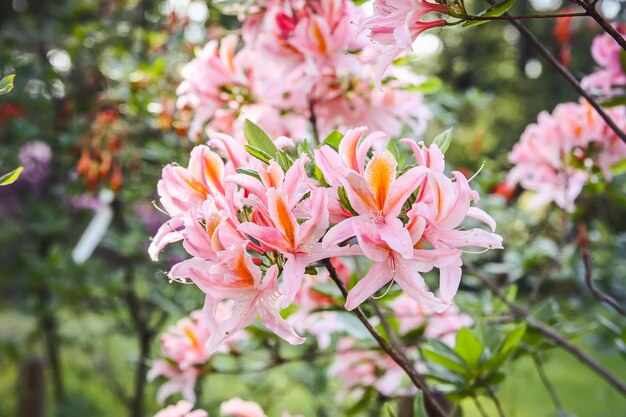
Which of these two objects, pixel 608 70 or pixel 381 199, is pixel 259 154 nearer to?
pixel 381 199

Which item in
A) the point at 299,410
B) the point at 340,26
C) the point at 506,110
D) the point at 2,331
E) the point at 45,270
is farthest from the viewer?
the point at 506,110

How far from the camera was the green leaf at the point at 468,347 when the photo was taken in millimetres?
760


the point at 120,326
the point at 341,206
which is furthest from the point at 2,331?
the point at 341,206

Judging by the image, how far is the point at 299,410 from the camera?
3.78 m

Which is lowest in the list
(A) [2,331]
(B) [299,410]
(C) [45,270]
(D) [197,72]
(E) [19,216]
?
(A) [2,331]

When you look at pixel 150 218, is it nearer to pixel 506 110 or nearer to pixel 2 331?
pixel 2 331

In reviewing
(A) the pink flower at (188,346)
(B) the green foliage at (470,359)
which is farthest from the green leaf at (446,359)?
(A) the pink flower at (188,346)

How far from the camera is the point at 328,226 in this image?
0.53 m

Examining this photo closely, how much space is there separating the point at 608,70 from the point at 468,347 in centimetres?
49

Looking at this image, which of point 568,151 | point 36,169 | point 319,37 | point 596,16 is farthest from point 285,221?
point 36,169

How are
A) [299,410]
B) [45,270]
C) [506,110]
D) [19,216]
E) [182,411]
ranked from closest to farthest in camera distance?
1. [182,411]
2. [45,270]
3. [19,216]
4. [299,410]
5. [506,110]

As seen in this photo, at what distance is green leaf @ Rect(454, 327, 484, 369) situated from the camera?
0.76 m

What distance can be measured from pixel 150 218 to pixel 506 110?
7.74 m

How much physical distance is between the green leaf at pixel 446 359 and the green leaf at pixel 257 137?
32 cm
